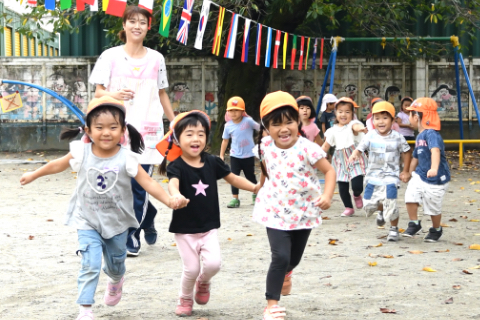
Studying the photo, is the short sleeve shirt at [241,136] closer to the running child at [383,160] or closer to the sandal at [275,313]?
the running child at [383,160]

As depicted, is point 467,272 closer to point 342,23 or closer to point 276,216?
point 276,216

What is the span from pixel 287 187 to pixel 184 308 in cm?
98

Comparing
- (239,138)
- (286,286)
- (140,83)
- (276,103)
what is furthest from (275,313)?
(239,138)

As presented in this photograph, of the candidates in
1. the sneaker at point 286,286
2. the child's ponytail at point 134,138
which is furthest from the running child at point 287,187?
the child's ponytail at point 134,138

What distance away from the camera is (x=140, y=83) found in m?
5.70

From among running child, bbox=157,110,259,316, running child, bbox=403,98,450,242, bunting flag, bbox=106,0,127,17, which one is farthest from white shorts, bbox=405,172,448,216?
bunting flag, bbox=106,0,127,17

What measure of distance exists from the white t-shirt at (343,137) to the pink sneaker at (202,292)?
4.64 meters

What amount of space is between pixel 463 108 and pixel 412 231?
1210 cm

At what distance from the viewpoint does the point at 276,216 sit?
4.32m

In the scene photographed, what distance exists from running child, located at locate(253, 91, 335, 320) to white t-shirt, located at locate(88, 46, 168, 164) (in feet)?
4.83

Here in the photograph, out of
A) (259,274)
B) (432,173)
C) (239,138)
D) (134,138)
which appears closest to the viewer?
(134,138)

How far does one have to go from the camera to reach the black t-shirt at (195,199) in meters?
4.32

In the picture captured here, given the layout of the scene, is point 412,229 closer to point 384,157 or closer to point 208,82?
point 384,157

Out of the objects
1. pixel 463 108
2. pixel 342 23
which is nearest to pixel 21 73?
pixel 342 23
